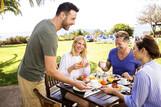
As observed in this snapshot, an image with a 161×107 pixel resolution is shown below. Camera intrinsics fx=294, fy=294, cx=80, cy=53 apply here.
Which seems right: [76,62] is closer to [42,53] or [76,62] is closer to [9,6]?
[42,53]

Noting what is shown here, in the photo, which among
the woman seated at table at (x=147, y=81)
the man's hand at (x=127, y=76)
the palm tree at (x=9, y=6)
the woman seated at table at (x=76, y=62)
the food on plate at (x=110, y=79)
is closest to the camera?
the woman seated at table at (x=147, y=81)

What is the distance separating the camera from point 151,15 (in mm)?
4867

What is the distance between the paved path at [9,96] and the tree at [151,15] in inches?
92.2

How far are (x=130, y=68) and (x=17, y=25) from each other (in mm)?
2208

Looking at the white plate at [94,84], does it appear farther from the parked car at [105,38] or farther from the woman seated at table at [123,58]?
the parked car at [105,38]

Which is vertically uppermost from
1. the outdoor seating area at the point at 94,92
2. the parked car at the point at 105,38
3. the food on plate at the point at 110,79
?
the parked car at the point at 105,38

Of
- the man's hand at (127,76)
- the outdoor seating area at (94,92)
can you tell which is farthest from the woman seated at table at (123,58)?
the outdoor seating area at (94,92)

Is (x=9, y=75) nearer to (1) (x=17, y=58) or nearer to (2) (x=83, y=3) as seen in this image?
(1) (x=17, y=58)

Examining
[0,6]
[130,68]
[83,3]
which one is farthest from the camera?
[83,3]

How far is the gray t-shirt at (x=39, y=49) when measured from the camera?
6.93 feet

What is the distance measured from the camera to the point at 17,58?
4.71 meters

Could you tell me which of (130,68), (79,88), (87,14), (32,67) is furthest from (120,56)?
(87,14)

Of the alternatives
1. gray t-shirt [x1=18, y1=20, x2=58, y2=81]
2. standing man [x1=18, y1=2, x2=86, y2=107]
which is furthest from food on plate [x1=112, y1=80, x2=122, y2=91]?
gray t-shirt [x1=18, y1=20, x2=58, y2=81]

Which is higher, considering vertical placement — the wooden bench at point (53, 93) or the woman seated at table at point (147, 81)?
the woman seated at table at point (147, 81)
